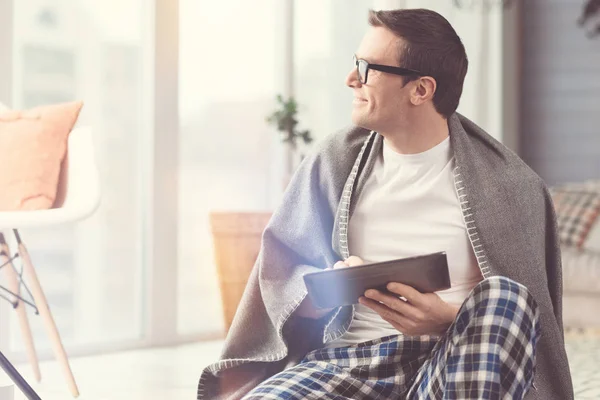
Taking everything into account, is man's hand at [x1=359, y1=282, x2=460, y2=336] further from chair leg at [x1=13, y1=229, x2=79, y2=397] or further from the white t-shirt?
chair leg at [x1=13, y1=229, x2=79, y2=397]

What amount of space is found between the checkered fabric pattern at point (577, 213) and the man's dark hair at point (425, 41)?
99.5 inches

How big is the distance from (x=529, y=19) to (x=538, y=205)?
387 cm

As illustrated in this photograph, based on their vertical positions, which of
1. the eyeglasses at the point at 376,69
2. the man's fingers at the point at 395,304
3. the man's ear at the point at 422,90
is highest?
the eyeglasses at the point at 376,69

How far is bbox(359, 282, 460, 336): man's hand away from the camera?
1205mm

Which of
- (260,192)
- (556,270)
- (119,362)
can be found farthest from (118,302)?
(556,270)

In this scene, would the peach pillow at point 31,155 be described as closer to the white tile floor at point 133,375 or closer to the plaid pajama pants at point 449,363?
the white tile floor at point 133,375

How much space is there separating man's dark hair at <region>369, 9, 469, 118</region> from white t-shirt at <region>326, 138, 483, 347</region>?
131mm

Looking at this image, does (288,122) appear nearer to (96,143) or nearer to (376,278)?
(96,143)

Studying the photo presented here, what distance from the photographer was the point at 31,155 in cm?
236

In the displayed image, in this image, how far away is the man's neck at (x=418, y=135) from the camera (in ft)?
4.78

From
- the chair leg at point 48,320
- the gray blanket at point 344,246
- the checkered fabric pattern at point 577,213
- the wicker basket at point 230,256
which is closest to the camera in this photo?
the gray blanket at point 344,246

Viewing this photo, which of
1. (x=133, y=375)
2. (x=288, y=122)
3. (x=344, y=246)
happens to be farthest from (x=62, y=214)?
(x=288, y=122)

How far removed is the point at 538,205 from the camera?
1.41 meters

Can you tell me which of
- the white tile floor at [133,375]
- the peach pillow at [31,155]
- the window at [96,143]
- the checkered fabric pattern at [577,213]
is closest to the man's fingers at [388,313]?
the white tile floor at [133,375]
